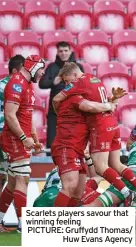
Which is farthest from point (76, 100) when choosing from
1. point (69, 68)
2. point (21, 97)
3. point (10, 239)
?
point (10, 239)

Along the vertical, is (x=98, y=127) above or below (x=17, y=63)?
below

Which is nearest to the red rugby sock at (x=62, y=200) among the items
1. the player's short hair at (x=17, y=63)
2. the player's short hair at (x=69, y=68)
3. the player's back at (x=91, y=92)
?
the player's back at (x=91, y=92)

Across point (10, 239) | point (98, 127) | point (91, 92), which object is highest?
point (91, 92)

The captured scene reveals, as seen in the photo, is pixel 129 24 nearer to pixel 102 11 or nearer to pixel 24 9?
pixel 102 11

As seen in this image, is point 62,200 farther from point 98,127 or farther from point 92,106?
point 92,106

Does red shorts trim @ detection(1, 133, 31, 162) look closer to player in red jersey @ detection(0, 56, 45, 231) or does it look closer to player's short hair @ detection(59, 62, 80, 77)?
player in red jersey @ detection(0, 56, 45, 231)

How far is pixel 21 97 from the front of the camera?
801 centimetres

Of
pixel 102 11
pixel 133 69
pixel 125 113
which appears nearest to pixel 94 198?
pixel 125 113

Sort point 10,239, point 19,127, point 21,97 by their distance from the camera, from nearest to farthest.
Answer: point 10,239 < point 19,127 < point 21,97

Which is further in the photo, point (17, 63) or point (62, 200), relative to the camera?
point (17, 63)

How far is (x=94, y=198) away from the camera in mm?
8172

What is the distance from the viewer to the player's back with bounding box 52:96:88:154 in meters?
7.86

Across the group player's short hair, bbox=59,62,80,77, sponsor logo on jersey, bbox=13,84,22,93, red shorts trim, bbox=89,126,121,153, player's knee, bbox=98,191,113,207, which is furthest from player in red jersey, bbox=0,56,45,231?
player's knee, bbox=98,191,113,207

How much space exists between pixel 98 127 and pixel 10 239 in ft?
4.15
